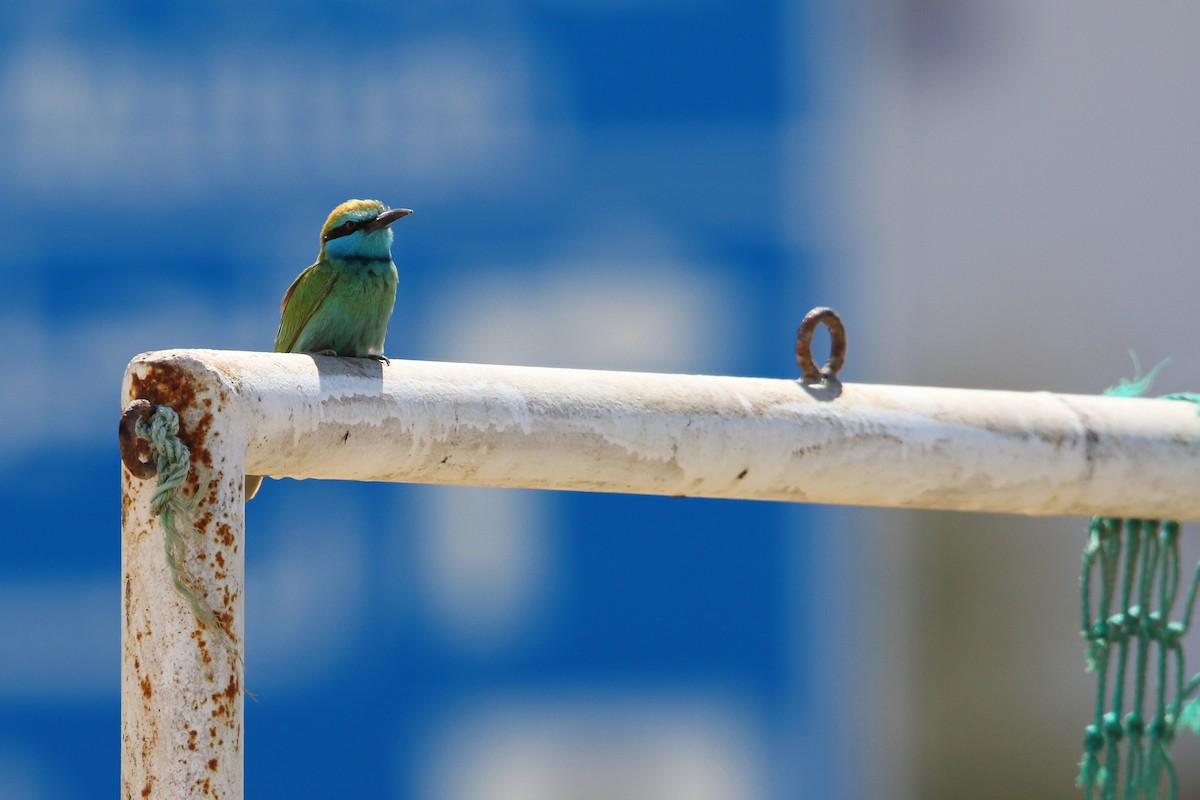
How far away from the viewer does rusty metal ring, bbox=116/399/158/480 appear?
154cm

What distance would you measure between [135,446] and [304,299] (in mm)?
1787

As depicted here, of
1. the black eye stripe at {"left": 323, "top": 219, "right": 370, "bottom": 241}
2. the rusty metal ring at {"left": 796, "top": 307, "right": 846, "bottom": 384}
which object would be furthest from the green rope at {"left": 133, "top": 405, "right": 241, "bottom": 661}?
the black eye stripe at {"left": 323, "top": 219, "right": 370, "bottom": 241}

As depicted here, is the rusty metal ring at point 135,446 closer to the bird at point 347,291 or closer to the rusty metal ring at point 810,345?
the rusty metal ring at point 810,345

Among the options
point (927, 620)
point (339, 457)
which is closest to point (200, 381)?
point (339, 457)

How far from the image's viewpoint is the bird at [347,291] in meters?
3.25

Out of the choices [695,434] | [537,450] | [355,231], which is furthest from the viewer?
[355,231]

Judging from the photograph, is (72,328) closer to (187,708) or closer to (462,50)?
(462,50)

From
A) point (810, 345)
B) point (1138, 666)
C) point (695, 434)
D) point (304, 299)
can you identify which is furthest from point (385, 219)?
point (1138, 666)

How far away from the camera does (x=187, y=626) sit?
1.56 meters

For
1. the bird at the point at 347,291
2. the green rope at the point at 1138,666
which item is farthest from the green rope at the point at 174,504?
the bird at the point at 347,291

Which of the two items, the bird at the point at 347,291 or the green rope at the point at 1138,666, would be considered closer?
the green rope at the point at 1138,666

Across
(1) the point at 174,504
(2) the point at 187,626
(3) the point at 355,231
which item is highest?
(3) the point at 355,231

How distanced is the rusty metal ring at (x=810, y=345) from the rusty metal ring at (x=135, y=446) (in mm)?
922

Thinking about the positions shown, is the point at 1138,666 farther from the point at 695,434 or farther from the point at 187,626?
the point at 187,626
